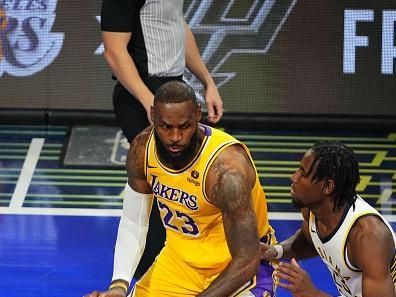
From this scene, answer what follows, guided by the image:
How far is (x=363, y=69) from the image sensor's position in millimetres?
8477

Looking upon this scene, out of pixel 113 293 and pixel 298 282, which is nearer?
pixel 298 282

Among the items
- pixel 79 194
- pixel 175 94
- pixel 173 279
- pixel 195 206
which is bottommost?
pixel 79 194

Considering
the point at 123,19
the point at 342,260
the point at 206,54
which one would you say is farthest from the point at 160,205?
the point at 206,54

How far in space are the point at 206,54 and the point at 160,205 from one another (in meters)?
3.99

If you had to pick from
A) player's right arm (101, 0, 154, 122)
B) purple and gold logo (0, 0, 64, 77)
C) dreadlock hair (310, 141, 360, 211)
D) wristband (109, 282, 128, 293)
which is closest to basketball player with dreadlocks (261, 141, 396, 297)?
dreadlock hair (310, 141, 360, 211)

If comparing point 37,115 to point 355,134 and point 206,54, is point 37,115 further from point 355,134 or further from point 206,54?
point 355,134

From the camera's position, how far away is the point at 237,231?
4180 millimetres

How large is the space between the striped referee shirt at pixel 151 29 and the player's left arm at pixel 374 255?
5.40ft

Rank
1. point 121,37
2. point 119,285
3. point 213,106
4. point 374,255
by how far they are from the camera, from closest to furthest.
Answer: point 374,255 < point 119,285 < point 121,37 < point 213,106

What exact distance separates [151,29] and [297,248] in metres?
1.46

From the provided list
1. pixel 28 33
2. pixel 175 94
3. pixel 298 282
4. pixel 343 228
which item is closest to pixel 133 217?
pixel 175 94

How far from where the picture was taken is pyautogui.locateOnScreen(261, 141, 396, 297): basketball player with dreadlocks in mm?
4160

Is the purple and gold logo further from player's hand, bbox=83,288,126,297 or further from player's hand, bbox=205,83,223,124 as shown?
player's hand, bbox=83,288,126,297

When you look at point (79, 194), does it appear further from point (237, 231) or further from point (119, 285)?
point (237, 231)
